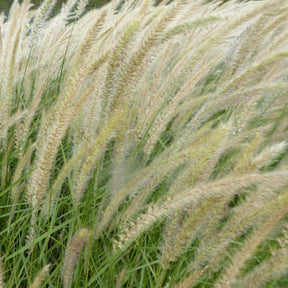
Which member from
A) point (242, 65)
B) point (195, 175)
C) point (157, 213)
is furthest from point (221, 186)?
point (242, 65)

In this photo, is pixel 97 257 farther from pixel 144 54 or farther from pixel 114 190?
pixel 144 54

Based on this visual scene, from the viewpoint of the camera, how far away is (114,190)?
4.08ft


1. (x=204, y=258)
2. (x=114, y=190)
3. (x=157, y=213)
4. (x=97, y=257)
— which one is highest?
(x=157, y=213)

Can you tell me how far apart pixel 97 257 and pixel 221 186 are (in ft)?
2.31

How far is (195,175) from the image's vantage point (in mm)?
1057

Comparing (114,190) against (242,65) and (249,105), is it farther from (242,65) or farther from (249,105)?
(242,65)

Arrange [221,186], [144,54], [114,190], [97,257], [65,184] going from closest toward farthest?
[221,186] → [144,54] → [114,190] → [97,257] → [65,184]

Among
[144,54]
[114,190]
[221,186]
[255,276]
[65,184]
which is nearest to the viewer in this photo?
[221,186]

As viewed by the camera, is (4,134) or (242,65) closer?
(4,134)

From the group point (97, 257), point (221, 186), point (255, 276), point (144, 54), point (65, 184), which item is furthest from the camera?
point (65, 184)

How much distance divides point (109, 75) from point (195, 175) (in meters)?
0.36

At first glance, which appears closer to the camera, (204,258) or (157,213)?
(157,213)

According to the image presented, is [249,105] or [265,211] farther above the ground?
[265,211]

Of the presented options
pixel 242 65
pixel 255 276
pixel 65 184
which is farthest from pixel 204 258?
pixel 242 65
